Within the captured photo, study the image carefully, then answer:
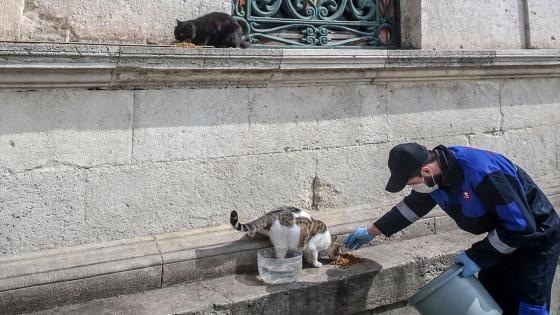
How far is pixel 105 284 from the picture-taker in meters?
3.31

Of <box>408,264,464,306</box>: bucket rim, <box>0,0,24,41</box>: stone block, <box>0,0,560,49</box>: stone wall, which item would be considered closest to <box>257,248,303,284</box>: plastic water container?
<box>408,264,464,306</box>: bucket rim

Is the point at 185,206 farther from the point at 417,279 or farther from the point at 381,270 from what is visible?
the point at 417,279

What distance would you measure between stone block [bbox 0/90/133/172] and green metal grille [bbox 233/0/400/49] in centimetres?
149

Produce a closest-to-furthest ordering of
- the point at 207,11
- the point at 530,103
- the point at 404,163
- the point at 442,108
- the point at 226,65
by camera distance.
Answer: the point at 404,163 → the point at 226,65 → the point at 207,11 → the point at 442,108 → the point at 530,103

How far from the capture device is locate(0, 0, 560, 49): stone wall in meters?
3.62

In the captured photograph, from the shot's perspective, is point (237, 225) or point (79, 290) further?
point (237, 225)

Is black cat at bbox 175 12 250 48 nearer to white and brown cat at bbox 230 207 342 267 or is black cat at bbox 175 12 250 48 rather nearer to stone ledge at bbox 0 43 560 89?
stone ledge at bbox 0 43 560 89

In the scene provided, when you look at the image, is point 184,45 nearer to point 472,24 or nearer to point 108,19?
point 108,19

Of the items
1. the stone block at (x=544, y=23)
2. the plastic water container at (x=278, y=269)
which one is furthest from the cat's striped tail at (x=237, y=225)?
the stone block at (x=544, y=23)

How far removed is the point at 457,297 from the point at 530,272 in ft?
1.57

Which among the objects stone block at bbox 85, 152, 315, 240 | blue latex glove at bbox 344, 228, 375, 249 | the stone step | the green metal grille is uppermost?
the green metal grille

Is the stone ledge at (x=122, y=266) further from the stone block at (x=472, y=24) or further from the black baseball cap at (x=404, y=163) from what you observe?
the stone block at (x=472, y=24)

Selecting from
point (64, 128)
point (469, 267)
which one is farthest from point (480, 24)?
point (64, 128)

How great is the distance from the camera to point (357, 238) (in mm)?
3834
